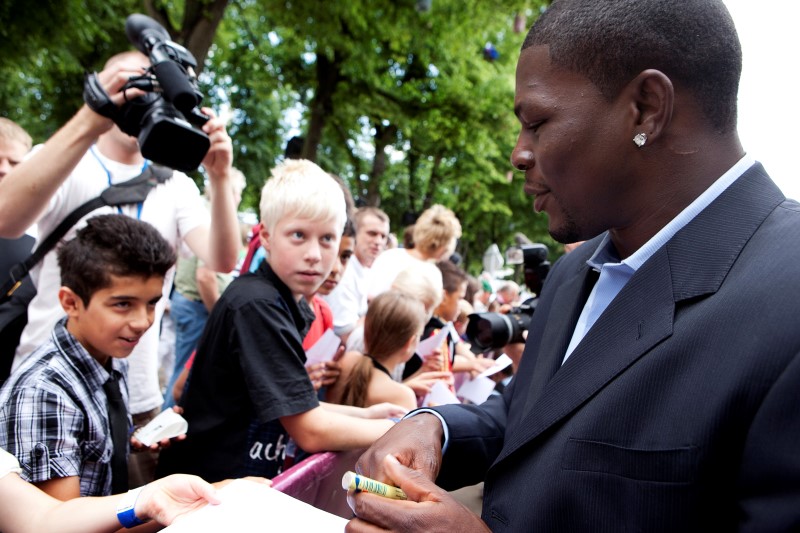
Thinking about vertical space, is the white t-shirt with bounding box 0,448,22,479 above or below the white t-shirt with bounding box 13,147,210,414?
below

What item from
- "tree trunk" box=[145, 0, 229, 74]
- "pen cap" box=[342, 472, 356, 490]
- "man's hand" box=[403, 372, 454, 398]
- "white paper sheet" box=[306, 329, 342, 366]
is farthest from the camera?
"tree trunk" box=[145, 0, 229, 74]

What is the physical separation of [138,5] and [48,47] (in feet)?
10.7

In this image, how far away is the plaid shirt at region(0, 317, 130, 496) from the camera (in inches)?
63.4

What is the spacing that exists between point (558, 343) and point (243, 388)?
3.96ft

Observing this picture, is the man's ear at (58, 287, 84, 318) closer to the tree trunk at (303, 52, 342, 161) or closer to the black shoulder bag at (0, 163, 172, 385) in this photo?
the black shoulder bag at (0, 163, 172, 385)

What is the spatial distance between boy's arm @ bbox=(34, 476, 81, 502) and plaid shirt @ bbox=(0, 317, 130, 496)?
19 millimetres

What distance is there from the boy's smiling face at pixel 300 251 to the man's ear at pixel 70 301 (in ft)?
2.40

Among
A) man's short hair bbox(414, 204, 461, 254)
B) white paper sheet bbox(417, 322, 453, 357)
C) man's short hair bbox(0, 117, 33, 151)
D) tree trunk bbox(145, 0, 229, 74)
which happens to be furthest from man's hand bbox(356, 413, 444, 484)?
tree trunk bbox(145, 0, 229, 74)

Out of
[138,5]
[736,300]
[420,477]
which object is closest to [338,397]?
[420,477]

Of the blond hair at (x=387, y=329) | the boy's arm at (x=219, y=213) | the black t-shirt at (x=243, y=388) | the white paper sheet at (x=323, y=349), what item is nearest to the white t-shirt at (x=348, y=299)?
the blond hair at (x=387, y=329)

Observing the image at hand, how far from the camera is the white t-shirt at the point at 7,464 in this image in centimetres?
148

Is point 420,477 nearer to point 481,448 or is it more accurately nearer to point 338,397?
point 481,448

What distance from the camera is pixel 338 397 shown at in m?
2.93

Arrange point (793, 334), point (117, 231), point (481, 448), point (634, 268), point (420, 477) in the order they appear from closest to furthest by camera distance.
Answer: point (793, 334), point (420, 477), point (634, 268), point (481, 448), point (117, 231)
